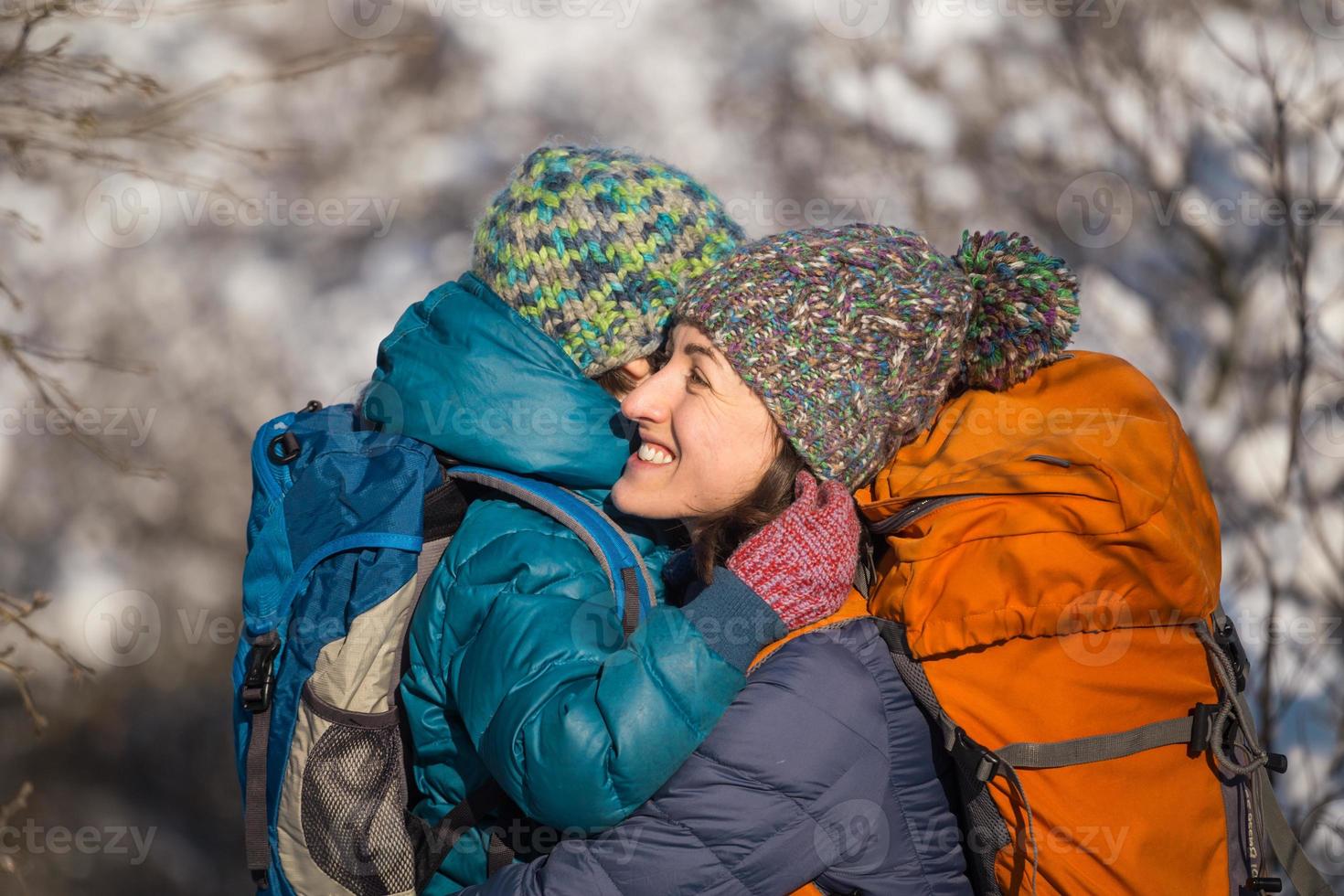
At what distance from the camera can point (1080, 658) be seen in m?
1.54

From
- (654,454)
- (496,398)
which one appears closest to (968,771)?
(654,454)

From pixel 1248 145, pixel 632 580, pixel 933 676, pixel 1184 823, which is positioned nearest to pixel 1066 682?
pixel 933 676

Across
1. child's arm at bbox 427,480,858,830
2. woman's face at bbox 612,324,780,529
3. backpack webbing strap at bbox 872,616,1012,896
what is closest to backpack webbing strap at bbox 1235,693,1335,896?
backpack webbing strap at bbox 872,616,1012,896

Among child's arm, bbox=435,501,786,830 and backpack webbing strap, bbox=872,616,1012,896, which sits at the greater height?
child's arm, bbox=435,501,786,830

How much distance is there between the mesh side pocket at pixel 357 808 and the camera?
1.70 meters

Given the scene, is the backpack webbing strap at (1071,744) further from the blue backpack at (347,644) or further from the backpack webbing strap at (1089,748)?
the blue backpack at (347,644)

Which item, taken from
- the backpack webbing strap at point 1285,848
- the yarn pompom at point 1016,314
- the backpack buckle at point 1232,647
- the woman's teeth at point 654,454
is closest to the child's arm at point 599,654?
the woman's teeth at point 654,454

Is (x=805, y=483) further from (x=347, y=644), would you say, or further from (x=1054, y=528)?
(x=347, y=644)

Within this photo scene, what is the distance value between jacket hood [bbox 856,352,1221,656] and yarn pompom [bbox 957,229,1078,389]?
0.31 feet

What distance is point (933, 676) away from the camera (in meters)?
1.58

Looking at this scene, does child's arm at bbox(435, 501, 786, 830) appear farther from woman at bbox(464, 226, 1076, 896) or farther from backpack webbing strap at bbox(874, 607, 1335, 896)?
backpack webbing strap at bbox(874, 607, 1335, 896)

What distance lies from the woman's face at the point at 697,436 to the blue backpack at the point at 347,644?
0.33 feet

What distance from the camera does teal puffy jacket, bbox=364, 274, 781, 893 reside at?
5.00 feet

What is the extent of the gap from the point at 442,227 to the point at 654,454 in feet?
7.74
